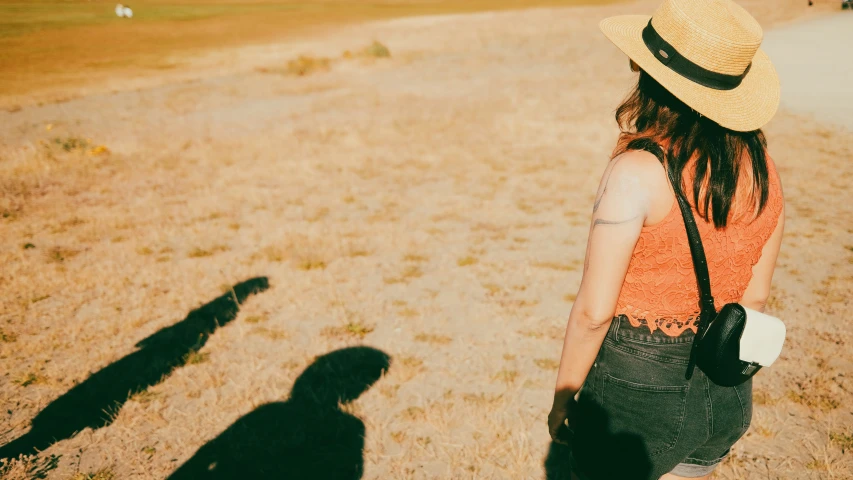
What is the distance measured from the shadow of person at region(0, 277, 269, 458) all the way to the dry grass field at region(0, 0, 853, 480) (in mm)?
20

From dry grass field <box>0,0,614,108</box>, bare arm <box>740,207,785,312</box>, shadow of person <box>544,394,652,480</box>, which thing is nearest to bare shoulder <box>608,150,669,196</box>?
bare arm <box>740,207,785,312</box>

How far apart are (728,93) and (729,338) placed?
708mm

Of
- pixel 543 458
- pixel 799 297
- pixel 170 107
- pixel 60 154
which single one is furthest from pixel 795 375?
pixel 170 107

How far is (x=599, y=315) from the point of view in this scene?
4.72 ft

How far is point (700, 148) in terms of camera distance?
4.62ft

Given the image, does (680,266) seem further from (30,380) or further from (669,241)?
(30,380)

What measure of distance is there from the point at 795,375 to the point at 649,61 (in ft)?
11.3

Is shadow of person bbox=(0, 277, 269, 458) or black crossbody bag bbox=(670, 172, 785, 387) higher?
black crossbody bag bbox=(670, 172, 785, 387)

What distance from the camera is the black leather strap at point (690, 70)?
4.60 feet

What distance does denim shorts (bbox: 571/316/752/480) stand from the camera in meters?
1.52

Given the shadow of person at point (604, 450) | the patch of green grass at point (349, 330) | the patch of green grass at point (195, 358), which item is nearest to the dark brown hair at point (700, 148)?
the shadow of person at point (604, 450)

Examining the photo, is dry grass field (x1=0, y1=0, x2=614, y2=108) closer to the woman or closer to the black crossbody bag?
the woman

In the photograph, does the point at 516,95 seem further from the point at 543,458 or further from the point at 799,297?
the point at 543,458

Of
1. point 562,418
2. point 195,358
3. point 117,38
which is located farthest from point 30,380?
point 117,38
